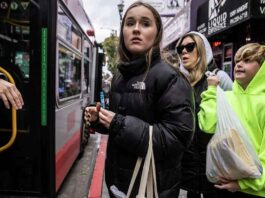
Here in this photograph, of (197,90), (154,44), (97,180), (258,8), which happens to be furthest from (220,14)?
(154,44)

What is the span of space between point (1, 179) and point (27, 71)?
4.40 feet

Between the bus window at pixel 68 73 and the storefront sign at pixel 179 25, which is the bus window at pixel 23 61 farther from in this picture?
the storefront sign at pixel 179 25

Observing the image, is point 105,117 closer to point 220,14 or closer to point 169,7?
point 220,14

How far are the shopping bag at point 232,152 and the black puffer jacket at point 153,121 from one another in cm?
38

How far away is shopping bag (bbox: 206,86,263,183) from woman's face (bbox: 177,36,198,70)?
0.85 meters

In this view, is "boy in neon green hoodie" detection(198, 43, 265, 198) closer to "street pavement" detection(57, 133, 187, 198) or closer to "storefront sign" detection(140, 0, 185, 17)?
"street pavement" detection(57, 133, 187, 198)

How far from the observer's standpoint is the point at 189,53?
3.25 metres

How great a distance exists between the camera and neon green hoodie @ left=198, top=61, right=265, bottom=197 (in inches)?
94.1

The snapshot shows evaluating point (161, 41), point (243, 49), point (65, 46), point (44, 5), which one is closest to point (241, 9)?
point (65, 46)

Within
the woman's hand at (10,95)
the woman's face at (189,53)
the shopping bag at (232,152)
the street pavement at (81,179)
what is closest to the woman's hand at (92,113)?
the woman's hand at (10,95)

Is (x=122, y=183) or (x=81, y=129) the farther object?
(x=81, y=129)

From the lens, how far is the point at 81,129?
7.68m

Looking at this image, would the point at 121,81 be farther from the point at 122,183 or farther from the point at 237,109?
the point at 237,109

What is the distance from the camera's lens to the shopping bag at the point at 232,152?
2301mm
